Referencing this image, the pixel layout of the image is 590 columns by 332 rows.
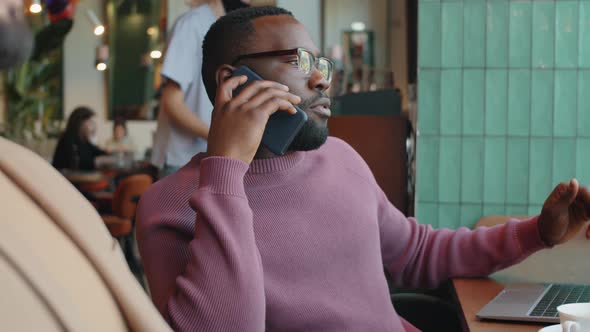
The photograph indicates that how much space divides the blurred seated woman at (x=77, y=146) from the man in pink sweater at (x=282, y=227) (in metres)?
6.50

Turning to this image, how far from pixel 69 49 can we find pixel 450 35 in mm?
12782

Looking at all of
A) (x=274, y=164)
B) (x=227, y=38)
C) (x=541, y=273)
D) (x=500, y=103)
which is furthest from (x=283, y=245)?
(x=500, y=103)

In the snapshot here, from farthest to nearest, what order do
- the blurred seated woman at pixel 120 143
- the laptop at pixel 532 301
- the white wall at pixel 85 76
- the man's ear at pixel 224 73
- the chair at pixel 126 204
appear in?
1. the white wall at pixel 85 76
2. the blurred seated woman at pixel 120 143
3. the chair at pixel 126 204
4. the man's ear at pixel 224 73
5. the laptop at pixel 532 301

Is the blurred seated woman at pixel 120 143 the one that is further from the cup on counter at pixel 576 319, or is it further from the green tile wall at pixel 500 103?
the cup on counter at pixel 576 319

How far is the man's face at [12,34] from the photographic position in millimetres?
692

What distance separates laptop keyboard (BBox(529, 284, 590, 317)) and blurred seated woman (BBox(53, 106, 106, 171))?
677 cm

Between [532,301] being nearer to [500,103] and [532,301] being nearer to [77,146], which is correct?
[500,103]

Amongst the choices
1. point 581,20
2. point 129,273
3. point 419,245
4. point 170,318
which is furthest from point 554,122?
point 129,273

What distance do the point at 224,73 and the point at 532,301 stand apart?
0.77m

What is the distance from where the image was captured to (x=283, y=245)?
1449 mm

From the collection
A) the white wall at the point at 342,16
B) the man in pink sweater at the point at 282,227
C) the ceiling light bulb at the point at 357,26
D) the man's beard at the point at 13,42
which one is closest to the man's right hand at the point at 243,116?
the man in pink sweater at the point at 282,227

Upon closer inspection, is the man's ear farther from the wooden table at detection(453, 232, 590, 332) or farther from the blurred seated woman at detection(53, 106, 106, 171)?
the blurred seated woman at detection(53, 106, 106, 171)

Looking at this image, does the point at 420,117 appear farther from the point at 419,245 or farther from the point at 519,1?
the point at 419,245

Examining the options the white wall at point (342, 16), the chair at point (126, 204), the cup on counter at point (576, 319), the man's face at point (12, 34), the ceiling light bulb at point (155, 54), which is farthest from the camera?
the ceiling light bulb at point (155, 54)
